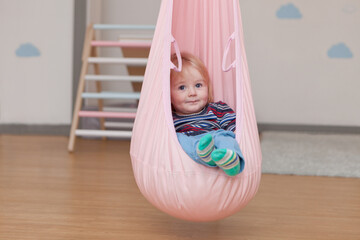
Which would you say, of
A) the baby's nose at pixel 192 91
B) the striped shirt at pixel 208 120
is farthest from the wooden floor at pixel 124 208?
the baby's nose at pixel 192 91

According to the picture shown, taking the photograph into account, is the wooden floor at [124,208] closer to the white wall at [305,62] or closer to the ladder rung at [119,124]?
the ladder rung at [119,124]

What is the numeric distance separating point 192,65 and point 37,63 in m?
2.00

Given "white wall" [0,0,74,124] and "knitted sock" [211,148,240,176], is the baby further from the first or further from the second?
"white wall" [0,0,74,124]

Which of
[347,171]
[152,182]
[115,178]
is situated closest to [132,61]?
[115,178]

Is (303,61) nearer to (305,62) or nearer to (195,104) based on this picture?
(305,62)

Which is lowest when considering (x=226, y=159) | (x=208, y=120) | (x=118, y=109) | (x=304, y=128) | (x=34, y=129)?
(x=34, y=129)

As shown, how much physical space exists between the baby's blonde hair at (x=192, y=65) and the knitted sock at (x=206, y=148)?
47 cm

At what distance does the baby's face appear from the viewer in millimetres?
1596

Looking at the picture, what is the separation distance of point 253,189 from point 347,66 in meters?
A: 2.62

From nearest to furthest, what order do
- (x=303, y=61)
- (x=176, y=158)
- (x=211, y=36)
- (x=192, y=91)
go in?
(x=176, y=158) < (x=192, y=91) < (x=211, y=36) < (x=303, y=61)

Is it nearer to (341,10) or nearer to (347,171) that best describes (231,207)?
(347,171)

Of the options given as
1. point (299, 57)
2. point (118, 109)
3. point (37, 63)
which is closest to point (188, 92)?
point (118, 109)

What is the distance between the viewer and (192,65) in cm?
163

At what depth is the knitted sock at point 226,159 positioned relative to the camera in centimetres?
115
